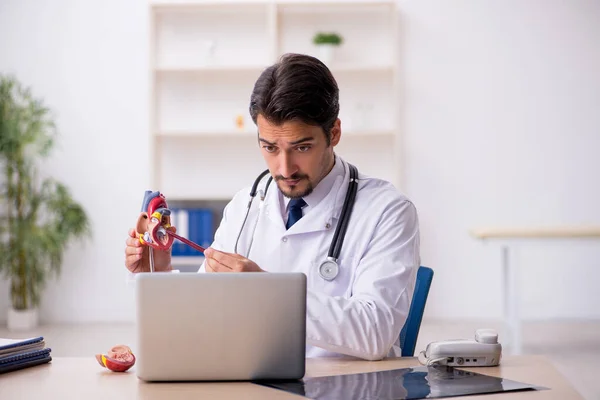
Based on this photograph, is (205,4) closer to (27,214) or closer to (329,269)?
(27,214)

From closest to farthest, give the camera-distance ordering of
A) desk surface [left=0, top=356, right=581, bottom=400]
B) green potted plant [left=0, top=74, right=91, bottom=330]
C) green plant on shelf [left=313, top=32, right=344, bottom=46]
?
desk surface [left=0, top=356, right=581, bottom=400], green potted plant [left=0, top=74, right=91, bottom=330], green plant on shelf [left=313, top=32, right=344, bottom=46]

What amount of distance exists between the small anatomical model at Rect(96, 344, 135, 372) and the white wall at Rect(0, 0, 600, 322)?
3969mm

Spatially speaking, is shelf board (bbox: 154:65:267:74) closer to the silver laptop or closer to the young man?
the young man

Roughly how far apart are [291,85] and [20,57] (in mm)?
4116

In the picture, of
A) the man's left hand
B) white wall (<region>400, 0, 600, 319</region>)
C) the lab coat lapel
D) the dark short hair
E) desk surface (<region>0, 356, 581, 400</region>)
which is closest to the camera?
desk surface (<region>0, 356, 581, 400</region>)

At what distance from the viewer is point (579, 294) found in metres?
5.50

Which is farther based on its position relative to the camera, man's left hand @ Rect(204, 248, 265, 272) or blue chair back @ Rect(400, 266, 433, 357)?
blue chair back @ Rect(400, 266, 433, 357)

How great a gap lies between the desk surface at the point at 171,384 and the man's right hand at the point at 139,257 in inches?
9.5

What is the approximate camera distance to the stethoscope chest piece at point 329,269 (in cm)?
193

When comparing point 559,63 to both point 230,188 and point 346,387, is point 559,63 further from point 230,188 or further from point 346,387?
point 346,387

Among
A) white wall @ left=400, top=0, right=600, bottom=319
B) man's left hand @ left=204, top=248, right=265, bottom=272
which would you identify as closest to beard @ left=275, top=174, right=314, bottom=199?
man's left hand @ left=204, top=248, right=265, bottom=272

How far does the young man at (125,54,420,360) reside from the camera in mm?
1705

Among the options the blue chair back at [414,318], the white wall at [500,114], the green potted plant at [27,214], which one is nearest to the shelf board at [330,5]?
the white wall at [500,114]

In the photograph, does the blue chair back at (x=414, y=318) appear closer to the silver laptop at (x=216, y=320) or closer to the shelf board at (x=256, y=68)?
the silver laptop at (x=216, y=320)
